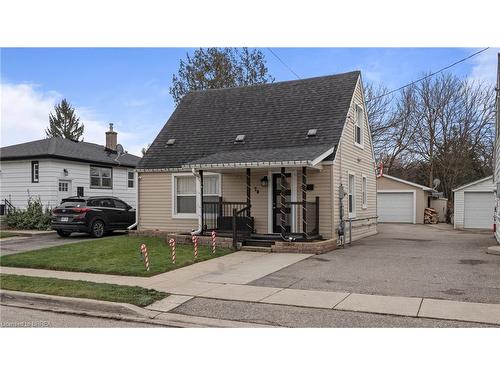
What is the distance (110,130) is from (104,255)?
16.4 m

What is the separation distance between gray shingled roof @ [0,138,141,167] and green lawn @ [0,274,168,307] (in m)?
13.3

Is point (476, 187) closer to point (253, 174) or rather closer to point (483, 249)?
point (483, 249)

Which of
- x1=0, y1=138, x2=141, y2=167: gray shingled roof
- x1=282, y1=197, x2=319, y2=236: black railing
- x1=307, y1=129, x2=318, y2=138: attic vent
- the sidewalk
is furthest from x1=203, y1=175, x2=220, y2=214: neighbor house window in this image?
x1=0, y1=138, x2=141, y2=167: gray shingled roof

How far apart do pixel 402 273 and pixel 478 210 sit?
17.2 m

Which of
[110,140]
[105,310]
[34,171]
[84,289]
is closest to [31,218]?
[34,171]

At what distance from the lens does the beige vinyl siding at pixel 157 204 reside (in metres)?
17.3

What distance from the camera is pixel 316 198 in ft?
47.1

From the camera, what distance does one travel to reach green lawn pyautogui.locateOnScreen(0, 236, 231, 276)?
1032cm

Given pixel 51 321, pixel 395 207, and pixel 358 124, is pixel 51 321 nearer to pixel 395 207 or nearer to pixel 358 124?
pixel 358 124

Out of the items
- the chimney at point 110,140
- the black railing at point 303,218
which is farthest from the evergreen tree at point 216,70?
the black railing at point 303,218

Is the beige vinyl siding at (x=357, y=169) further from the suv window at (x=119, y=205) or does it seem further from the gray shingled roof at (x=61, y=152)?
the gray shingled roof at (x=61, y=152)

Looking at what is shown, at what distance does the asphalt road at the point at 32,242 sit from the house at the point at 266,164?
3009mm

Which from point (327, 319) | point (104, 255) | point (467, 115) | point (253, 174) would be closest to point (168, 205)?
point (253, 174)

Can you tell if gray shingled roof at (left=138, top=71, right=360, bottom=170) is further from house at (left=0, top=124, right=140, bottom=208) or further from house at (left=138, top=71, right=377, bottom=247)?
house at (left=0, top=124, right=140, bottom=208)
